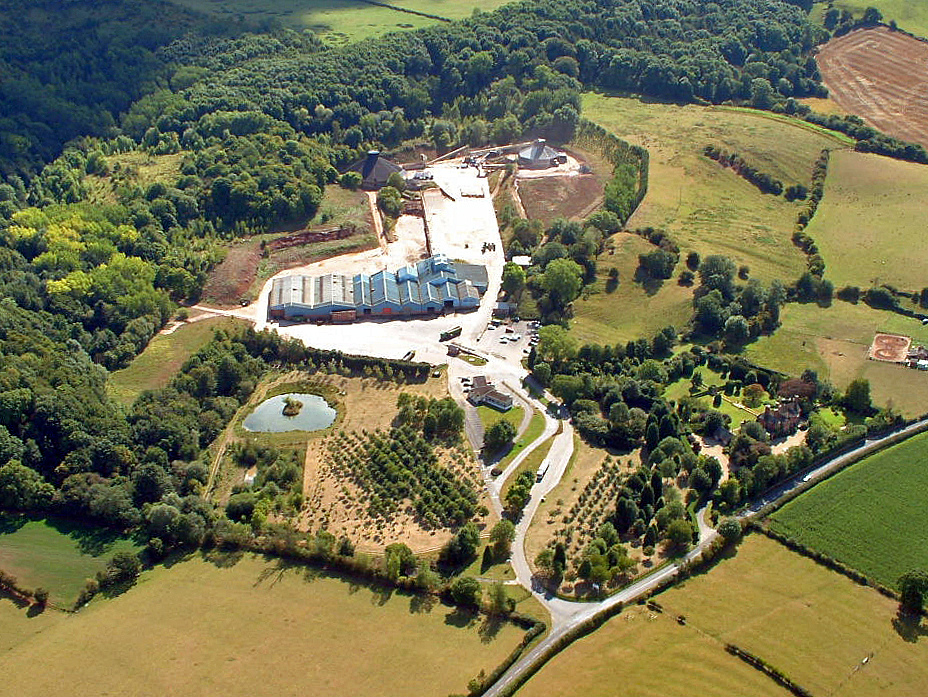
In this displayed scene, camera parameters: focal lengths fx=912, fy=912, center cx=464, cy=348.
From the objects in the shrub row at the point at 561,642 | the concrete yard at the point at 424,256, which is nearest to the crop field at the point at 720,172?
the concrete yard at the point at 424,256

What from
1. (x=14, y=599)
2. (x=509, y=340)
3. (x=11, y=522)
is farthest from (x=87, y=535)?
(x=509, y=340)

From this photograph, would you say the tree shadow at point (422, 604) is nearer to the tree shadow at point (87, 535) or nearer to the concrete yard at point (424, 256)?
the tree shadow at point (87, 535)

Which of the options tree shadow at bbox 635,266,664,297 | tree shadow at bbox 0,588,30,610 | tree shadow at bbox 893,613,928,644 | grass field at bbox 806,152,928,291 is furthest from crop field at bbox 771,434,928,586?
tree shadow at bbox 0,588,30,610

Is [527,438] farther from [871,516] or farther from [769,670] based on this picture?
[769,670]

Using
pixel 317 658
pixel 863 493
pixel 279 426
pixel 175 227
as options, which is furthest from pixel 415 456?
pixel 175 227

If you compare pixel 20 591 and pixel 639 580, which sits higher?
pixel 639 580

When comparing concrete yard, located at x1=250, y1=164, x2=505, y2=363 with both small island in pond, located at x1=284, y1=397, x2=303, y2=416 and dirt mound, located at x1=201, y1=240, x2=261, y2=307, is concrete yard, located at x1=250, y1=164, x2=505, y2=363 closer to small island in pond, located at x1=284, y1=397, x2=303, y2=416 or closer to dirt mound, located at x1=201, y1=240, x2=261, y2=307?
dirt mound, located at x1=201, y1=240, x2=261, y2=307

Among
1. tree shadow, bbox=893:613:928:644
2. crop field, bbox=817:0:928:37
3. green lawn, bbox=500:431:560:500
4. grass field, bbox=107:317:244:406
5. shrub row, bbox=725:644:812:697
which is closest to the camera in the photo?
shrub row, bbox=725:644:812:697
